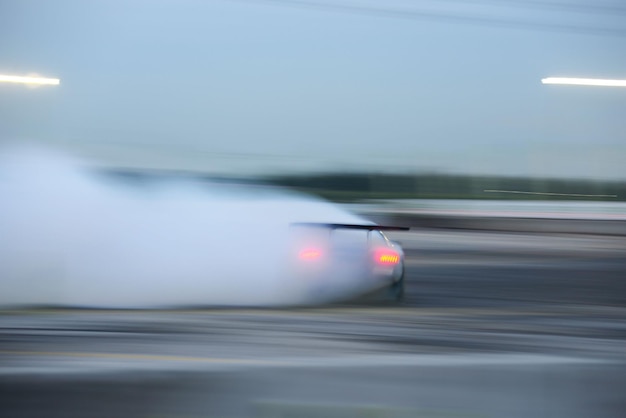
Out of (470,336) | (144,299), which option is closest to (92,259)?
(144,299)

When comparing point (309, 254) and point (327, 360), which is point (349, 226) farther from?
point (327, 360)

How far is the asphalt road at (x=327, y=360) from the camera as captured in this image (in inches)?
194

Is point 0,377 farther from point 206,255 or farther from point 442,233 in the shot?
point 442,233

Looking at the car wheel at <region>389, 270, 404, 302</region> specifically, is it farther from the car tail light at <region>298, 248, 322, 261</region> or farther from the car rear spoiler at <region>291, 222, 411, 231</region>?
the car tail light at <region>298, 248, 322, 261</region>

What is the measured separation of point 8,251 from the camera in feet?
29.2

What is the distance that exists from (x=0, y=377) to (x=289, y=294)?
12.9ft

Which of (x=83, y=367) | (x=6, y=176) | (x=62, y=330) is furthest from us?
(x=6, y=176)

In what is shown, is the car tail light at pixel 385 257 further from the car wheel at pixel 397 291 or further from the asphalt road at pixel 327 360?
the asphalt road at pixel 327 360

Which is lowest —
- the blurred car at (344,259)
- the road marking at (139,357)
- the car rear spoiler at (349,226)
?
the road marking at (139,357)

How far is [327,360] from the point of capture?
20.2ft

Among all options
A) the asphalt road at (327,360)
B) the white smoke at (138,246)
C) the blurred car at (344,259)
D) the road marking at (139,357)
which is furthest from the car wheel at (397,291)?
the road marking at (139,357)

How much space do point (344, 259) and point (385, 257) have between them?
1.54 feet

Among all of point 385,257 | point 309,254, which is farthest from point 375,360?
point 385,257

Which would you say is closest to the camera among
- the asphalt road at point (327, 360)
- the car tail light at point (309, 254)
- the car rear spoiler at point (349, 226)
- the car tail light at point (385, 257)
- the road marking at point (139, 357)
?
the asphalt road at point (327, 360)
